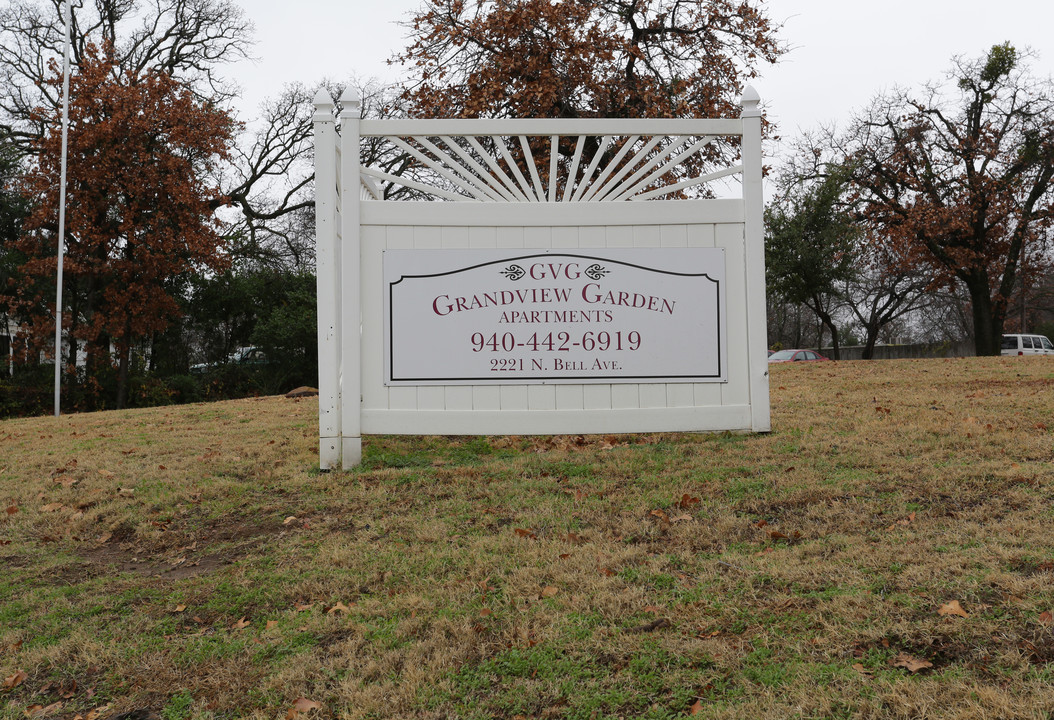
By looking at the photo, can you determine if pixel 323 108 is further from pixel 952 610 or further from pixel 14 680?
pixel 952 610

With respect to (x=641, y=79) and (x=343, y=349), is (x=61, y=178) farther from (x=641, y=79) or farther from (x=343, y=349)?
(x=343, y=349)

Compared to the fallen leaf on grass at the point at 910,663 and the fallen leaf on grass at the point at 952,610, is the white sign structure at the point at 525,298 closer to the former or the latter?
the fallen leaf on grass at the point at 952,610

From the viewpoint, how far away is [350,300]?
594 cm

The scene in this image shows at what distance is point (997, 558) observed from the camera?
3.41m

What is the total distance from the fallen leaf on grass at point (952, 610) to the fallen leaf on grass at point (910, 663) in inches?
14.8

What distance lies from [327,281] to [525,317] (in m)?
1.52

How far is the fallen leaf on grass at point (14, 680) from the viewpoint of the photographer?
2930 mm

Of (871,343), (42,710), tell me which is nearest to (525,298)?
(42,710)

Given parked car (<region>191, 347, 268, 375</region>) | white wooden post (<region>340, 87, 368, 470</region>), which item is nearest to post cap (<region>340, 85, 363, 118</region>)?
white wooden post (<region>340, 87, 368, 470</region>)

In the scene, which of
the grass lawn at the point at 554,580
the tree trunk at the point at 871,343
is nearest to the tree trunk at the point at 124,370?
the grass lawn at the point at 554,580

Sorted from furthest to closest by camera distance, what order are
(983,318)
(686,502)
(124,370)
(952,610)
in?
(983,318), (124,370), (686,502), (952,610)

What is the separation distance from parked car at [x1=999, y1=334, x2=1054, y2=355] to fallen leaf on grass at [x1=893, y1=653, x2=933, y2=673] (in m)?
30.9

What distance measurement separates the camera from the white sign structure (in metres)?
6.00

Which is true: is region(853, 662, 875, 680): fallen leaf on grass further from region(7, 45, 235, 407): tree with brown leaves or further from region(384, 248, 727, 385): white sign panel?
region(7, 45, 235, 407): tree with brown leaves
